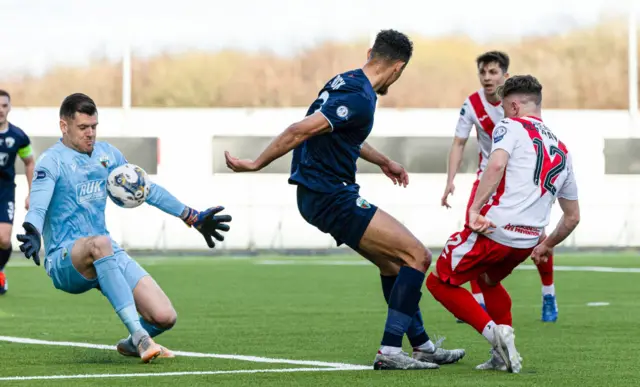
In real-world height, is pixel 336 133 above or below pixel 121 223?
above

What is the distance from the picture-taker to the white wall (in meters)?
30.2

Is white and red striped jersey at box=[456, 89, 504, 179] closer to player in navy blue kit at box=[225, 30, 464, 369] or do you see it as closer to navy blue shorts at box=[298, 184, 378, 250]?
player in navy blue kit at box=[225, 30, 464, 369]

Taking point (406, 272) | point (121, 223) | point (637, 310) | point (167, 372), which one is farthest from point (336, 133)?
point (121, 223)

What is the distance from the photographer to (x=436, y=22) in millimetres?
42438

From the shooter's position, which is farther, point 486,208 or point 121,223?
point 121,223

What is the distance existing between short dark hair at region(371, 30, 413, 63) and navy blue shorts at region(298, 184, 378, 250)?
0.86 meters

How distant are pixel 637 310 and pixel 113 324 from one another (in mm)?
5139

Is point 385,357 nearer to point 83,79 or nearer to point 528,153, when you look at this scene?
point 528,153

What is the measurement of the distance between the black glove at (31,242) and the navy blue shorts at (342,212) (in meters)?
1.69

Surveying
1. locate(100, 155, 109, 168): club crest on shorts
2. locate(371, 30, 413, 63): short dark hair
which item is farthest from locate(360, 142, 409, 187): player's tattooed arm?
locate(100, 155, 109, 168): club crest on shorts

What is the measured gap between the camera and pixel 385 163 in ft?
28.7

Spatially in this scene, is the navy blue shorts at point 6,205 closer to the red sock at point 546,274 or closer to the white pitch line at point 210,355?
the white pitch line at point 210,355

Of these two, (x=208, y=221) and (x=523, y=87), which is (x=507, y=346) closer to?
(x=523, y=87)

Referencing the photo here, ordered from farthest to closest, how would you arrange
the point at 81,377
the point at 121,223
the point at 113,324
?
1. the point at 121,223
2. the point at 113,324
3. the point at 81,377
